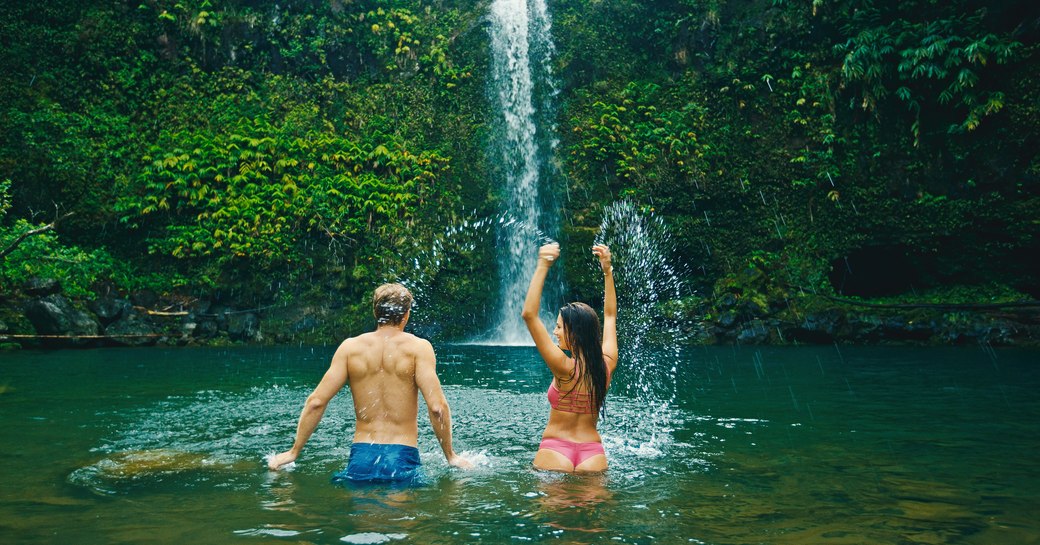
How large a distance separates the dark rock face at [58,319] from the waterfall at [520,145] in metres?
11.6

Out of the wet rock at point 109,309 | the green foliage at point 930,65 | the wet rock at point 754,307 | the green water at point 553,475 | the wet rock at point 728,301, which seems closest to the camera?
the green water at point 553,475

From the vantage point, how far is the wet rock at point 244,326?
71.1ft

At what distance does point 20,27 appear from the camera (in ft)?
78.6

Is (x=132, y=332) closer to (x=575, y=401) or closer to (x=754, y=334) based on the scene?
(x=754, y=334)

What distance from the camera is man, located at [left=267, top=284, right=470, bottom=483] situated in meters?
4.96

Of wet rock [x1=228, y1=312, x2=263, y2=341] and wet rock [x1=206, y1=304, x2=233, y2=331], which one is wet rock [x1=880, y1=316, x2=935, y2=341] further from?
wet rock [x1=206, y1=304, x2=233, y2=331]

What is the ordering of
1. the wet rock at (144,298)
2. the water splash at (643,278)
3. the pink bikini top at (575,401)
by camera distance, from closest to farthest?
the pink bikini top at (575,401) → the wet rock at (144,298) → the water splash at (643,278)

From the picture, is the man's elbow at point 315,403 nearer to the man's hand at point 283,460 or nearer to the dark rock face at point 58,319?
the man's hand at point 283,460

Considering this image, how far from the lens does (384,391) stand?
496cm

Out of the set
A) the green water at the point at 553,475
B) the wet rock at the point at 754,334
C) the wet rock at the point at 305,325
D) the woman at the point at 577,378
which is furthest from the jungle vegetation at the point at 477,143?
the woman at the point at 577,378

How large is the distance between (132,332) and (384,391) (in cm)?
1814

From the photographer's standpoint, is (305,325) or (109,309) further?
(305,325)

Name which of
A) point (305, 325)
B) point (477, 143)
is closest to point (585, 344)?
point (305, 325)

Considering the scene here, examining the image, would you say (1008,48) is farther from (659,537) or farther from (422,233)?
(659,537)
